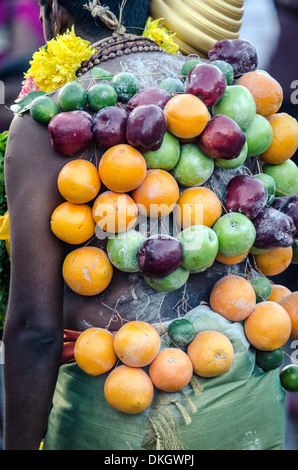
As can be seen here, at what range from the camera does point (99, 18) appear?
62.8 inches

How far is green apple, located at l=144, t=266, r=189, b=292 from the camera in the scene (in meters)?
1.32

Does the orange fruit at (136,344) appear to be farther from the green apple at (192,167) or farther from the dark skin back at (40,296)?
the green apple at (192,167)

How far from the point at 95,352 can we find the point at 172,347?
0.25 meters

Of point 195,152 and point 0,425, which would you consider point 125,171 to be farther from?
point 0,425

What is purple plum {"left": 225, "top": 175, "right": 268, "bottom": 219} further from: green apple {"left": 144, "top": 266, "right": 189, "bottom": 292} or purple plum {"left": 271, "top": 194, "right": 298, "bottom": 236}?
green apple {"left": 144, "top": 266, "right": 189, "bottom": 292}

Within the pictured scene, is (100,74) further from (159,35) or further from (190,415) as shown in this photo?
(190,415)

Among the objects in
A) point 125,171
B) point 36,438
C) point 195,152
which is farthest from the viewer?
point 36,438

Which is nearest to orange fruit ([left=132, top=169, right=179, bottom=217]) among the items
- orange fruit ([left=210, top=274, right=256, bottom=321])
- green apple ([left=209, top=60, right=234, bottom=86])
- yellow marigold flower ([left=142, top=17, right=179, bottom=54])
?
orange fruit ([left=210, top=274, right=256, bottom=321])

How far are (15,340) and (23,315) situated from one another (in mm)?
95

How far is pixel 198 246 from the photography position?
1.27 metres

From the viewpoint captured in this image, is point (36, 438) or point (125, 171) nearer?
point (125, 171)

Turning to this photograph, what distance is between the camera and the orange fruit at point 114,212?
1278mm

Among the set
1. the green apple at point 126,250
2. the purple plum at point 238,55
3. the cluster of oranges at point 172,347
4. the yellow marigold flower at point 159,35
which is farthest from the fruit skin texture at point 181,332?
the yellow marigold flower at point 159,35
